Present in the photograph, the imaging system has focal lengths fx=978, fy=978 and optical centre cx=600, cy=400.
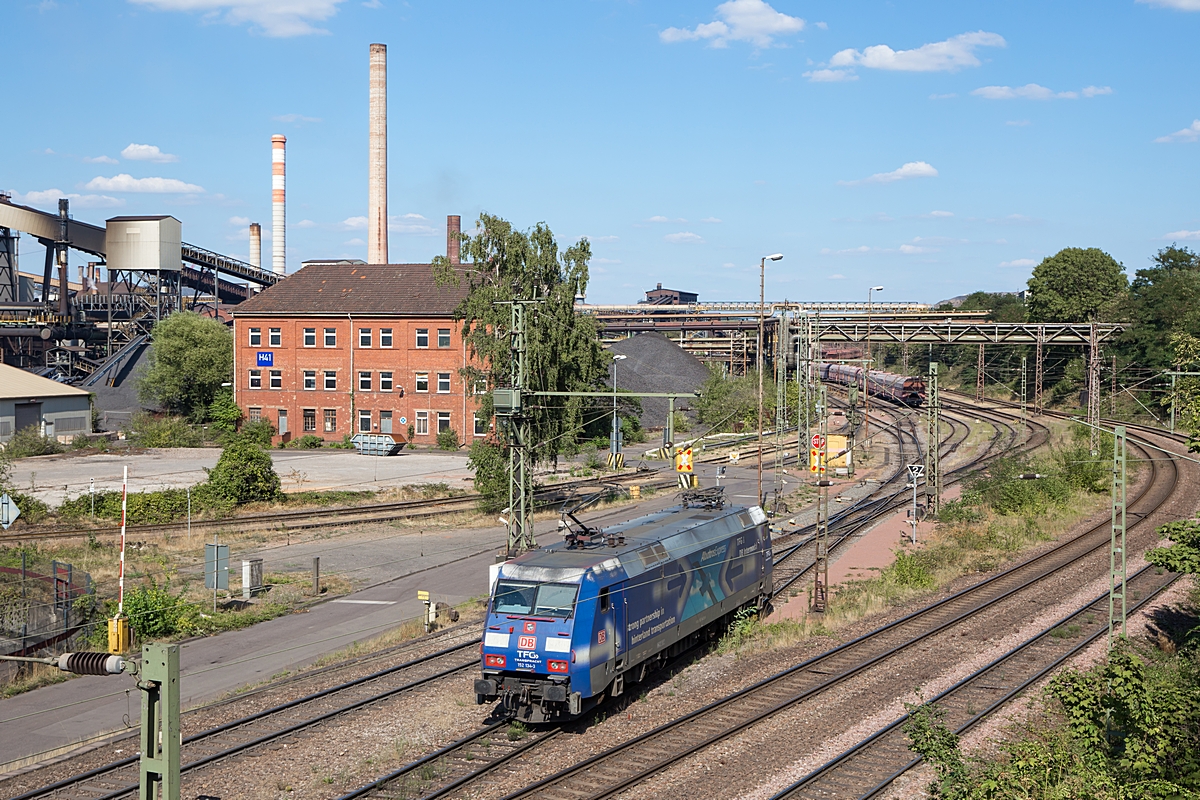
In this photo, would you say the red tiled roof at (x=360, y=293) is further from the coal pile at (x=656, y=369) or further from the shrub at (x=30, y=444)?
the coal pile at (x=656, y=369)

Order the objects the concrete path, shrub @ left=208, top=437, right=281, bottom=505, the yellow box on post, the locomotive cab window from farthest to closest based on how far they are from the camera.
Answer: shrub @ left=208, top=437, right=281, bottom=505 → the yellow box on post → the concrete path → the locomotive cab window

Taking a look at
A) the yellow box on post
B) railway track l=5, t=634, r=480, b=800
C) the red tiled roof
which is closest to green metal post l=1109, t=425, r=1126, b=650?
railway track l=5, t=634, r=480, b=800

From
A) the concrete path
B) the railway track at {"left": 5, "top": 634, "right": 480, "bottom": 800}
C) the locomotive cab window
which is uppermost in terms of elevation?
the locomotive cab window

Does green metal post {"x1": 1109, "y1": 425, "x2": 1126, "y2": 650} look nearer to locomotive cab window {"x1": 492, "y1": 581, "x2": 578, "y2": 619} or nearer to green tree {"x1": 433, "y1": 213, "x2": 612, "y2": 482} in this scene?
locomotive cab window {"x1": 492, "y1": 581, "x2": 578, "y2": 619}

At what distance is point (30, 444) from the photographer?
2394 inches

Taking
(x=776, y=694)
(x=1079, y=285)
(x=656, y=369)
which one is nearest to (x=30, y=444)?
(x=656, y=369)

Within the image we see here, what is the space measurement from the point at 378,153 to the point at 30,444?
1427 inches

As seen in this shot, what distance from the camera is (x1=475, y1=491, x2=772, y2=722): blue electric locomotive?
16.8 meters

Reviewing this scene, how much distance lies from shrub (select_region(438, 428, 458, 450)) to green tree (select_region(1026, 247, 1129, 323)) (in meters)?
51.2

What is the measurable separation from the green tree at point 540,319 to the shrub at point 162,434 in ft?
117

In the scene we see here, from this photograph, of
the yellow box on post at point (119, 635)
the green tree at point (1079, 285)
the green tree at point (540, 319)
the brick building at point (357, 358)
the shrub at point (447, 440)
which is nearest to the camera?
the yellow box on post at point (119, 635)

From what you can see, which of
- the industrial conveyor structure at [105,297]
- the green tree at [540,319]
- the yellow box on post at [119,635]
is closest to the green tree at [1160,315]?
the green tree at [540,319]

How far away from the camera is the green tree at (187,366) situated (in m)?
73.5

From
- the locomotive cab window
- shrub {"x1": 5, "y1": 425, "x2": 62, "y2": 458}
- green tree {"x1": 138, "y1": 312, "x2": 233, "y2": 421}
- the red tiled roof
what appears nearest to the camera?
the locomotive cab window
